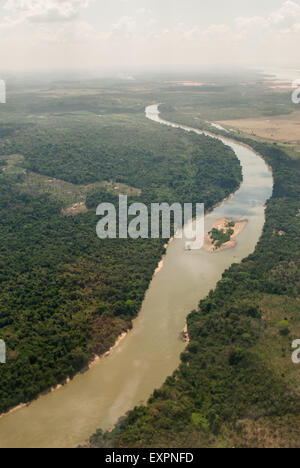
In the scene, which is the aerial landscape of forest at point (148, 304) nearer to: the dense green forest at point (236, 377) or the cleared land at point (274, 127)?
the dense green forest at point (236, 377)

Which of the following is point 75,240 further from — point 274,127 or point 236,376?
point 274,127

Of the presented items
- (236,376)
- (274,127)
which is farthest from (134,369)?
(274,127)

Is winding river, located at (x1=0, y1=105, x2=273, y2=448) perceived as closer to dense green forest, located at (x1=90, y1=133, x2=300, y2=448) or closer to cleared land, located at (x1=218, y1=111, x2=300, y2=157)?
dense green forest, located at (x1=90, y1=133, x2=300, y2=448)

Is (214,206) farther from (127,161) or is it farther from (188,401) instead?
(188,401)

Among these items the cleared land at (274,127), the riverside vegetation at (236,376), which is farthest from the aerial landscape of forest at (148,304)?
the cleared land at (274,127)

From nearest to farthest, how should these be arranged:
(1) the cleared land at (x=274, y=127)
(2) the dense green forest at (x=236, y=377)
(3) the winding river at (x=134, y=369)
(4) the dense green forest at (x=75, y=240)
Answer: (2) the dense green forest at (x=236, y=377) → (3) the winding river at (x=134, y=369) → (4) the dense green forest at (x=75, y=240) → (1) the cleared land at (x=274, y=127)

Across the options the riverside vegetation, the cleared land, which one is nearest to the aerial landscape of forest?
the riverside vegetation

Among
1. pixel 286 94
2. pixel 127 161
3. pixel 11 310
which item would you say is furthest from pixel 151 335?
pixel 286 94
